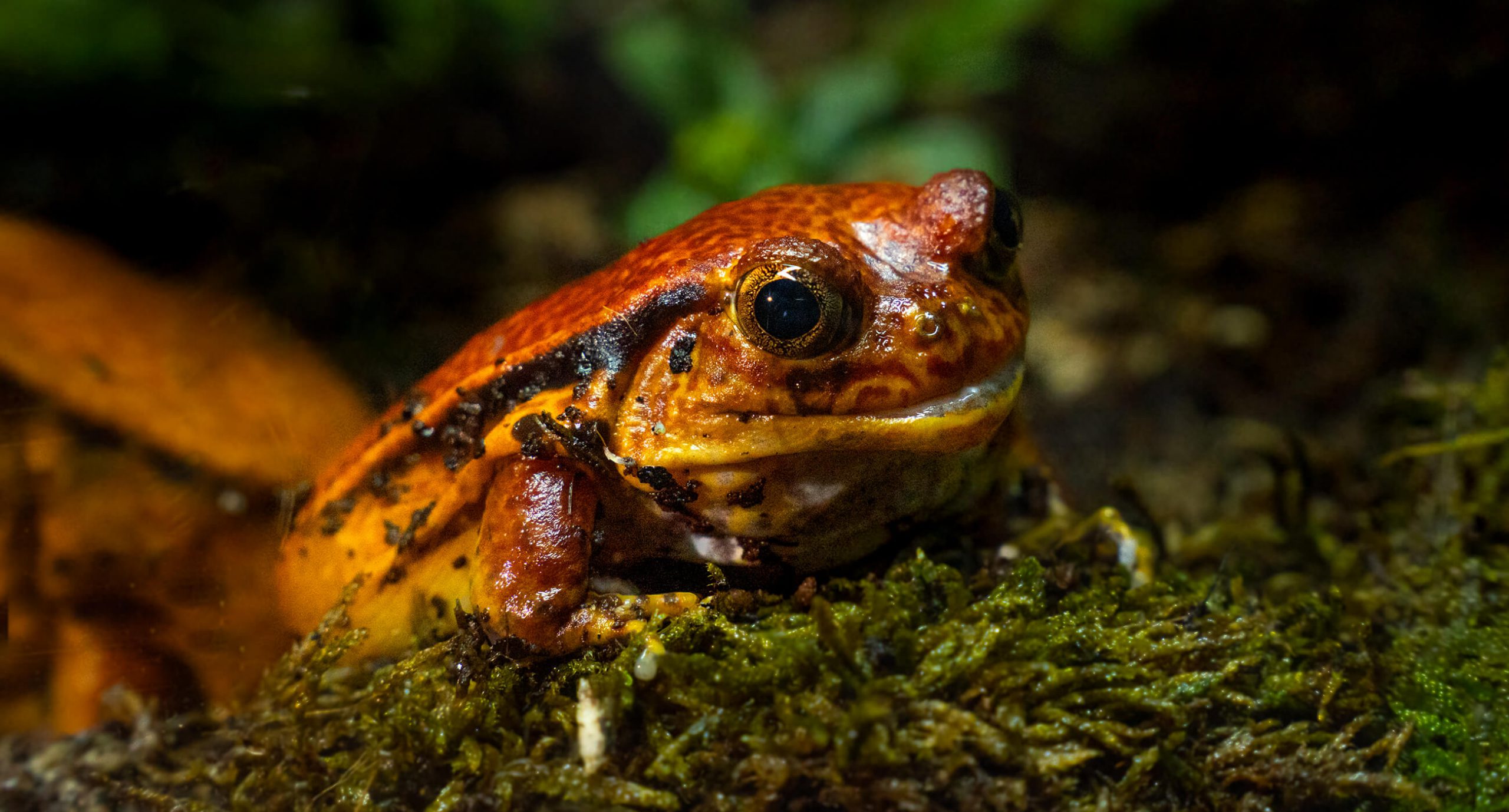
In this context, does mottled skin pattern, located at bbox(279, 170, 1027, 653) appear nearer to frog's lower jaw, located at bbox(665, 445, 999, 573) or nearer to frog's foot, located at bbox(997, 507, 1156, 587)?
frog's lower jaw, located at bbox(665, 445, 999, 573)

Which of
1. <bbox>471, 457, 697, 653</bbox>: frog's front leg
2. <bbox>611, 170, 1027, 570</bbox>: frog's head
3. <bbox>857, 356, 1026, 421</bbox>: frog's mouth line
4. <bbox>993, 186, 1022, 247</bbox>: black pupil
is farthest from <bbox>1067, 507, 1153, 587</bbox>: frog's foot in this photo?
<bbox>471, 457, 697, 653</bbox>: frog's front leg

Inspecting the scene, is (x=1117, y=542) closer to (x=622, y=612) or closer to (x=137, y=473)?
(x=622, y=612)

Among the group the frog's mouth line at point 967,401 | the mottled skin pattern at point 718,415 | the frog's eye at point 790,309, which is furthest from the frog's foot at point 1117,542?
the frog's eye at point 790,309

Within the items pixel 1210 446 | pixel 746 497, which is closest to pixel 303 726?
pixel 746 497

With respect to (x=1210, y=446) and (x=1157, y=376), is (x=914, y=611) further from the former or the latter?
(x=1157, y=376)

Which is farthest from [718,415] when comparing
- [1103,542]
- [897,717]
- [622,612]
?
[1103,542]

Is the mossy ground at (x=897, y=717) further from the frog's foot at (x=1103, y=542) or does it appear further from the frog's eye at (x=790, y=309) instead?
the frog's eye at (x=790, y=309)
